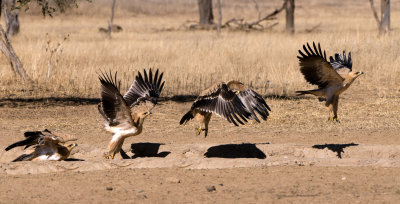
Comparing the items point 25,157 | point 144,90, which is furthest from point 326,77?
point 25,157

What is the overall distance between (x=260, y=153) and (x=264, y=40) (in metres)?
13.7

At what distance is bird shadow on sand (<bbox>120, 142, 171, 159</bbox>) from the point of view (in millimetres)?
8487

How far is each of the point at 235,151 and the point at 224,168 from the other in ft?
4.51

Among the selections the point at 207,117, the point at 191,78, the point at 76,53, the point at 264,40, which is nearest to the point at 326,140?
the point at 207,117

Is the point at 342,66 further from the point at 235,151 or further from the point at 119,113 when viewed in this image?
the point at 119,113

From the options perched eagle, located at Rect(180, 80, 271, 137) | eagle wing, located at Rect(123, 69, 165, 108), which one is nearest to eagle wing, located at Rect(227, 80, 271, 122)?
perched eagle, located at Rect(180, 80, 271, 137)

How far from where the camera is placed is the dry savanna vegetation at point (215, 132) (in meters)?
6.27

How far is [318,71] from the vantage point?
8227 millimetres

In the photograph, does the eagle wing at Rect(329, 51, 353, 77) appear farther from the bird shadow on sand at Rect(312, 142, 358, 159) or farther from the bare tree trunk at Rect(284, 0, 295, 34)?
the bare tree trunk at Rect(284, 0, 295, 34)

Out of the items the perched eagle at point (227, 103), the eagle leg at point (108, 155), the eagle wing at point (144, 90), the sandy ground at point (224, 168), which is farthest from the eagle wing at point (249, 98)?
the eagle leg at point (108, 155)

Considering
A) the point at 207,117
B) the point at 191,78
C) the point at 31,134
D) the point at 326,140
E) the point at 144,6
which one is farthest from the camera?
the point at 144,6

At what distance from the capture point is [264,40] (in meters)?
21.8

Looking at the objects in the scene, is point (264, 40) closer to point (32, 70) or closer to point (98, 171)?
point (32, 70)

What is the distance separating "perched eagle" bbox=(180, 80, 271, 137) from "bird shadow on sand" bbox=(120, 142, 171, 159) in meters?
0.80
